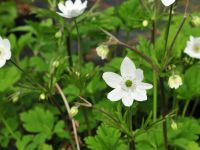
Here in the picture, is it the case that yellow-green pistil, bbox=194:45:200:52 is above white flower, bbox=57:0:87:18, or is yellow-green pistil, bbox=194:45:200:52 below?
below

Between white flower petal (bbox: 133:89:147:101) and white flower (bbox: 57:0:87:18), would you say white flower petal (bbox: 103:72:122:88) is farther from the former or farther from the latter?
white flower (bbox: 57:0:87:18)

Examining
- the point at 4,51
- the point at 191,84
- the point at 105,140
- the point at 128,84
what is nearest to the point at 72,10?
the point at 4,51

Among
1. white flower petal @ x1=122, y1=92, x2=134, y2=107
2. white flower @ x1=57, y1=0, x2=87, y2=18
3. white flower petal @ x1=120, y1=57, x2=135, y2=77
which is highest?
white flower @ x1=57, y1=0, x2=87, y2=18

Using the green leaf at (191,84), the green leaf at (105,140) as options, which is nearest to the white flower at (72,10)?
the green leaf at (105,140)

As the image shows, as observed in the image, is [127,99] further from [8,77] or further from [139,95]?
[8,77]

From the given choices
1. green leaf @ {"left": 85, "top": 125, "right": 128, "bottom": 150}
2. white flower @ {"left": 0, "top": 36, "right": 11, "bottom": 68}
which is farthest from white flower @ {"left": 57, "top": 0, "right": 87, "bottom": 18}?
green leaf @ {"left": 85, "top": 125, "right": 128, "bottom": 150}

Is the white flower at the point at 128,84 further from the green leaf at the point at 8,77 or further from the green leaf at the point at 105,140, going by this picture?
the green leaf at the point at 8,77
